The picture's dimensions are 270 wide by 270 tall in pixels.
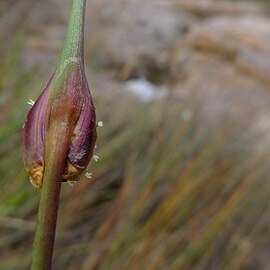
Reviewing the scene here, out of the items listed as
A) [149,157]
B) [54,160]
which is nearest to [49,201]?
[54,160]

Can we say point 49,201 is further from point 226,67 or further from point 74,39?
point 226,67

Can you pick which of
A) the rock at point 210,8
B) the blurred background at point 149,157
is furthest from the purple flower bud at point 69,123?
the rock at point 210,8

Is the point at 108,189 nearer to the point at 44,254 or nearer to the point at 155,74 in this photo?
the point at 155,74

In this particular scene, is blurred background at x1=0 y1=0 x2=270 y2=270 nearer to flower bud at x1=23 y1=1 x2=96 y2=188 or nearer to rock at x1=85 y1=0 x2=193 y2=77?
rock at x1=85 y1=0 x2=193 y2=77

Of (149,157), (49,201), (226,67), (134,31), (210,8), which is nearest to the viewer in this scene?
(49,201)

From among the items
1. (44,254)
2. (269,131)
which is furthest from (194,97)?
(44,254)

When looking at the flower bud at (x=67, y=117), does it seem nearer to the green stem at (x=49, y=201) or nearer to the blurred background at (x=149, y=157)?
the green stem at (x=49, y=201)

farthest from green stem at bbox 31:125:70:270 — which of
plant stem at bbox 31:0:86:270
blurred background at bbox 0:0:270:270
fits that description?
blurred background at bbox 0:0:270:270
